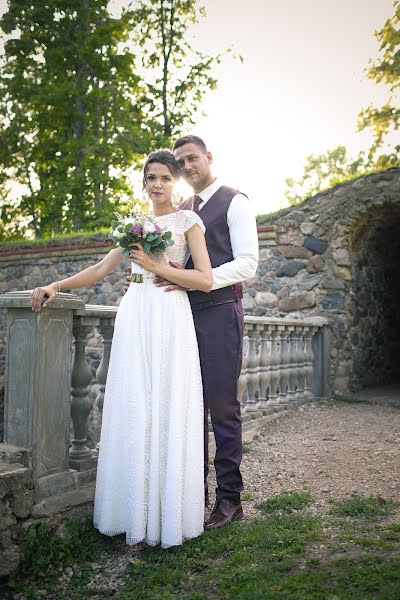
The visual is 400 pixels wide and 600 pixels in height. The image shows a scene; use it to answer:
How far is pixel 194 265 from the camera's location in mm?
2867

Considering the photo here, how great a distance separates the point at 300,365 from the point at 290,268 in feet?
5.38

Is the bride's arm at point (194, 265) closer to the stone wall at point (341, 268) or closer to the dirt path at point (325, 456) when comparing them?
the dirt path at point (325, 456)

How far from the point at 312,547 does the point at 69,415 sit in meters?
1.37

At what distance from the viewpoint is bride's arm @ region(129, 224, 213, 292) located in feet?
8.95

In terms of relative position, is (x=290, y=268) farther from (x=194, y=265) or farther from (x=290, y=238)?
(x=194, y=265)

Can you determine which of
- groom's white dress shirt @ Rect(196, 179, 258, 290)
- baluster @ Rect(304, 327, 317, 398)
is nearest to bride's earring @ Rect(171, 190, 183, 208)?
groom's white dress shirt @ Rect(196, 179, 258, 290)

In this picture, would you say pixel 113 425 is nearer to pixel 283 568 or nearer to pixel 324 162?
pixel 283 568

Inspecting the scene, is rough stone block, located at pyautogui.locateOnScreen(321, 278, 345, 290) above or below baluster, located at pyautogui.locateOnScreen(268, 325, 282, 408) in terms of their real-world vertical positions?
above

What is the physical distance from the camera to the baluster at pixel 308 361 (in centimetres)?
704

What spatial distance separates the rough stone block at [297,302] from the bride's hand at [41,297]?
216 inches

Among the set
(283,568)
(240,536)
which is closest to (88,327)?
(240,536)

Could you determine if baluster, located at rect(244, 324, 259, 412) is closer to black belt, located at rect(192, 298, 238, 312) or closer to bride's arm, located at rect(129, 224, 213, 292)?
black belt, located at rect(192, 298, 238, 312)

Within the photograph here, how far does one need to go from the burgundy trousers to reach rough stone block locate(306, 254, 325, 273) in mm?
4946

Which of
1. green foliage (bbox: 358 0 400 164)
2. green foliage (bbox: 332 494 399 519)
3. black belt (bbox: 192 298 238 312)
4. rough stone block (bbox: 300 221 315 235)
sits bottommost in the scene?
green foliage (bbox: 332 494 399 519)
